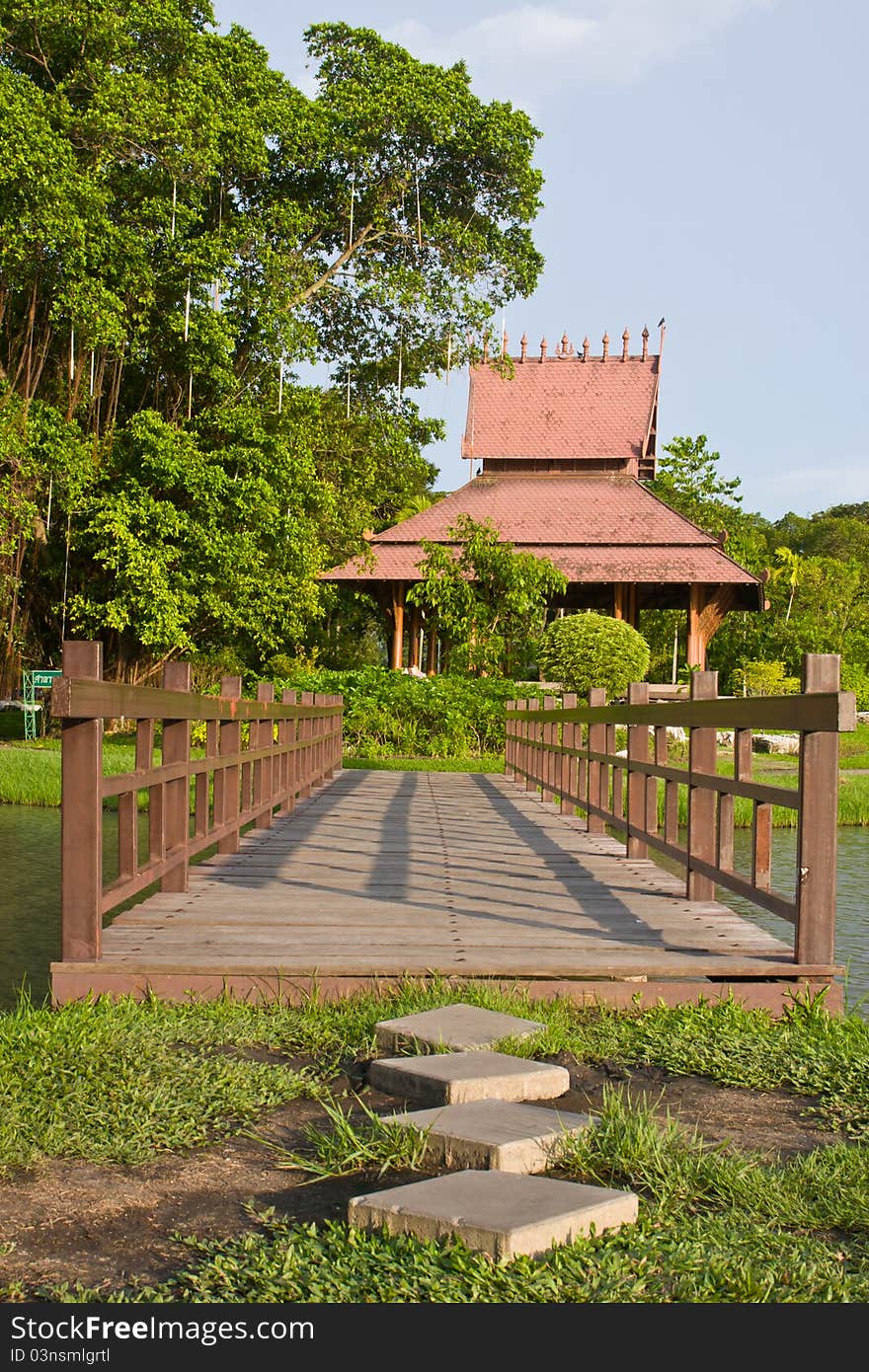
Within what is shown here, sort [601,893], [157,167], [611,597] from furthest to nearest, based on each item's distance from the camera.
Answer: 1. [611,597]
2. [157,167]
3. [601,893]

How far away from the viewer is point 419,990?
4.25 metres

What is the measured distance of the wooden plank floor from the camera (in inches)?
173

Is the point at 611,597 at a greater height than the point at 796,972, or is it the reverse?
the point at 611,597

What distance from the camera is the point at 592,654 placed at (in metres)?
21.6

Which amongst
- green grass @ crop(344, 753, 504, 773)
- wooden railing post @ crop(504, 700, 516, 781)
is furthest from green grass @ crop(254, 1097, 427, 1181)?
green grass @ crop(344, 753, 504, 773)

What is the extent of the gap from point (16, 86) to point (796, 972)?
18146mm

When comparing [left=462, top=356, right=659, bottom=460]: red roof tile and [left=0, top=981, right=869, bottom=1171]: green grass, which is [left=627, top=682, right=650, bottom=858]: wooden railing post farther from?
[left=462, top=356, right=659, bottom=460]: red roof tile

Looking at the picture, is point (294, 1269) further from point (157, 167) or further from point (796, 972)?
point (157, 167)

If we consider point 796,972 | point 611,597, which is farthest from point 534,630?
point 796,972

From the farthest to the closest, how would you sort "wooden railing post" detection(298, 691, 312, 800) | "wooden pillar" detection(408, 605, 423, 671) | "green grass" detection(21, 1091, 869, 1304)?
"wooden pillar" detection(408, 605, 423, 671), "wooden railing post" detection(298, 691, 312, 800), "green grass" detection(21, 1091, 869, 1304)

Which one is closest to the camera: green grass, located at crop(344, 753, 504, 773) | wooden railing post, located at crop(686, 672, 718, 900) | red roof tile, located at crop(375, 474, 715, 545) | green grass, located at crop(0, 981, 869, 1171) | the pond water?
green grass, located at crop(0, 981, 869, 1171)

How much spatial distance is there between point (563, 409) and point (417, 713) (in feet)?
44.6

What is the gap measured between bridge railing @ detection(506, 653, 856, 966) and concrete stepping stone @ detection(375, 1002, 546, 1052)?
1.10 meters

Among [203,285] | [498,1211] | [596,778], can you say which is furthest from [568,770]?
[203,285]
